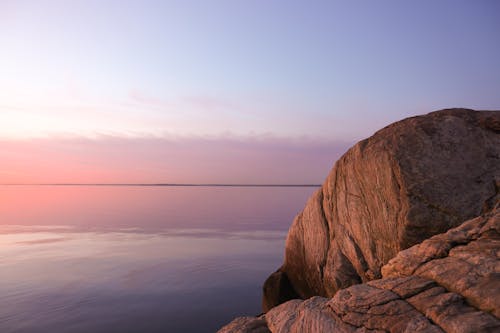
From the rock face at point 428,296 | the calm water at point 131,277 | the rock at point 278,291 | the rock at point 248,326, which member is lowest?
the calm water at point 131,277

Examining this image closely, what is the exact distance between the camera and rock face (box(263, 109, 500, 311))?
778 centimetres

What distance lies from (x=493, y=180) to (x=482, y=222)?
2.27 m

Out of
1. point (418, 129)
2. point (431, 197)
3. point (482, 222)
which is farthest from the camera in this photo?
point (418, 129)

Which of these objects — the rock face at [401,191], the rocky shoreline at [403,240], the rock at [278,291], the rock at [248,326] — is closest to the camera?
the rocky shoreline at [403,240]

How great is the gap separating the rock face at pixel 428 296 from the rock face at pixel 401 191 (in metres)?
1.33

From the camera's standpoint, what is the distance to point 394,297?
542 centimetres

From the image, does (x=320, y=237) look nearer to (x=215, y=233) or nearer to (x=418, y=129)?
(x=418, y=129)

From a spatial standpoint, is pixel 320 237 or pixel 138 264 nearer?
pixel 320 237

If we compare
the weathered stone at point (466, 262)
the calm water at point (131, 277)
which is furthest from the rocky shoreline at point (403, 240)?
the calm water at point (131, 277)

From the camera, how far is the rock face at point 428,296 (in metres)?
4.66

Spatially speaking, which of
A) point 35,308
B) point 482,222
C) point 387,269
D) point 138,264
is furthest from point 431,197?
point 138,264

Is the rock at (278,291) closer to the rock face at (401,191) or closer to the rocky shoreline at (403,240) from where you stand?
the rocky shoreline at (403,240)

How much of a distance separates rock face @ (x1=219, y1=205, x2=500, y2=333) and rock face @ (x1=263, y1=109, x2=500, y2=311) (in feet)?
4.36

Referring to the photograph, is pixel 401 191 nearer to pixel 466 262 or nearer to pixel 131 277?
pixel 466 262
